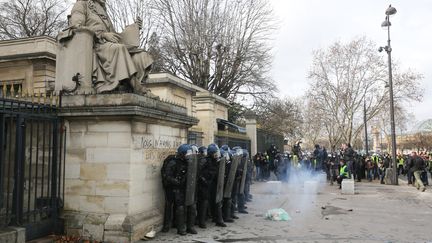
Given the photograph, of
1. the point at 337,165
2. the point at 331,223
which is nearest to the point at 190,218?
the point at 331,223

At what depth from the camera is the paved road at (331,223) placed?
23.6ft

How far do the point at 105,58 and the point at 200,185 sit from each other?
3057mm

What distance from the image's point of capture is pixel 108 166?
6.66 meters

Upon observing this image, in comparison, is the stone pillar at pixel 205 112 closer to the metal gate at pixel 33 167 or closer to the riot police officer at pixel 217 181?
the riot police officer at pixel 217 181

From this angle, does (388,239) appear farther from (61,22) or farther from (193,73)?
(61,22)

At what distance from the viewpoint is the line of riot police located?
734 cm

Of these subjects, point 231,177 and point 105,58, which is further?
point 231,177

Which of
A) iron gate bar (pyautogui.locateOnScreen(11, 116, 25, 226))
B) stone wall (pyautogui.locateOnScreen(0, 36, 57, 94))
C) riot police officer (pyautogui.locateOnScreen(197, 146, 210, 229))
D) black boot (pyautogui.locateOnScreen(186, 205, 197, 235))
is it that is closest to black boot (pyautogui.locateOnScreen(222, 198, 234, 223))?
riot police officer (pyautogui.locateOnScreen(197, 146, 210, 229))

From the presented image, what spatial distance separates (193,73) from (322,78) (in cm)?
1122

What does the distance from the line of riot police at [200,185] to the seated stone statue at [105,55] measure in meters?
1.57

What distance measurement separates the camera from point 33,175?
6.82 metres

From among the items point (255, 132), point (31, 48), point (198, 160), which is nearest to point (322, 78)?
point (255, 132)

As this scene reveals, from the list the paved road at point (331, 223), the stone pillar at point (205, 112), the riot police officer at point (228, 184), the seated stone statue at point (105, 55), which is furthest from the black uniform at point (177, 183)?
the stone pillar at point (205, 112)

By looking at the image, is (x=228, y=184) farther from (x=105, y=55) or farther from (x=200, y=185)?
(x=105, y=55)
